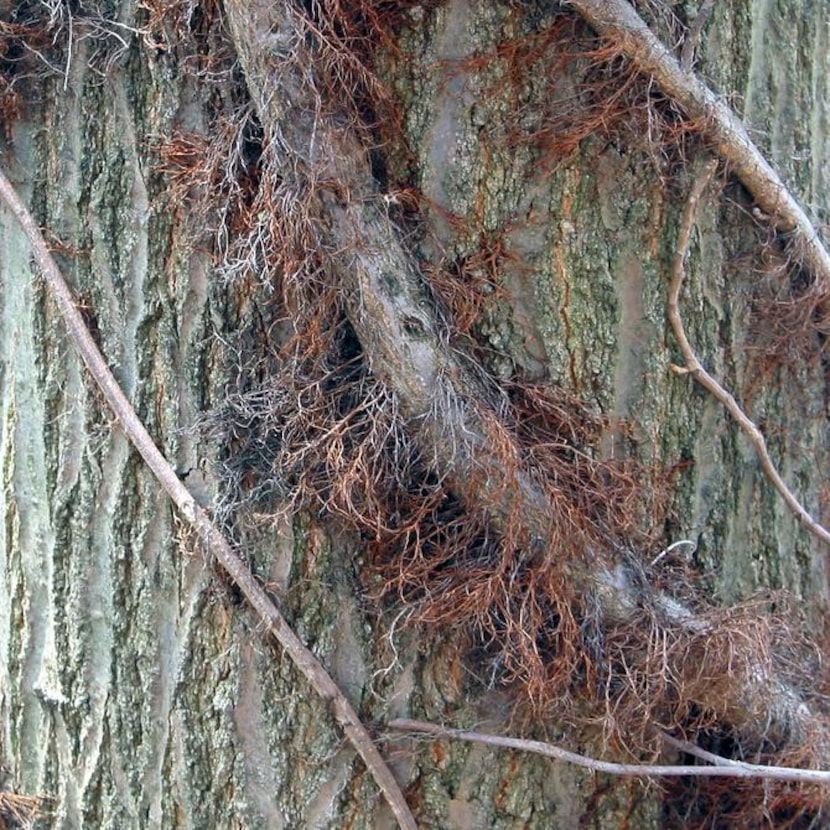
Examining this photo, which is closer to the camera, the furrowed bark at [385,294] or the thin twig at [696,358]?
the furrowed bark at [385,294]

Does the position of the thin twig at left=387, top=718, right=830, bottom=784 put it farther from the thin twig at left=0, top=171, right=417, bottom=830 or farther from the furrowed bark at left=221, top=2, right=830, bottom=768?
the furrowed bark at left=221, top=2, right=830, bottom=768

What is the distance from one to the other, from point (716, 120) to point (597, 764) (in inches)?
35.8

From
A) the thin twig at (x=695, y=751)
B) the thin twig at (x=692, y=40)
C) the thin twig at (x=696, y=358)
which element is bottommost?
the thin twig at (x=695, y=751)

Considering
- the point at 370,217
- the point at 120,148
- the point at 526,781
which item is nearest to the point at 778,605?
the point at 526,781

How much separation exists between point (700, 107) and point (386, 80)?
0.44 m

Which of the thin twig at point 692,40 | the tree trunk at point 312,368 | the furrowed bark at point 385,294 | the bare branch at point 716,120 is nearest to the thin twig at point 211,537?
the tree trunk at point 312,368

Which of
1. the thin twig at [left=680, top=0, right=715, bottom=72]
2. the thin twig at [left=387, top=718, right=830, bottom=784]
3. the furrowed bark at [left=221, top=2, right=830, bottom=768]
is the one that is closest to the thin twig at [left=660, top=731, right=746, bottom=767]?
the thin twig at [left=387, top=718, right=830, bottom=784]

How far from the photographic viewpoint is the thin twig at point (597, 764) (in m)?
1.47

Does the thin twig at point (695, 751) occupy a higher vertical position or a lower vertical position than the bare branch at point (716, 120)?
lower

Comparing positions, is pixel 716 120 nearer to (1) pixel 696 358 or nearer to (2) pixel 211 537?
(1) pixel 696 358

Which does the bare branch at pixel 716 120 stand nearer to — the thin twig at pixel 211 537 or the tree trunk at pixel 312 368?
the tree trunk at pixel 312 368

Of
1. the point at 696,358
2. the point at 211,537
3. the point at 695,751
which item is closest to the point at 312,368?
the point at 211,537

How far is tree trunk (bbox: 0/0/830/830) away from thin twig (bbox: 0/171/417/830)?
18 millimetres

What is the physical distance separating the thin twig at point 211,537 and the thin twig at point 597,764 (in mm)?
62
